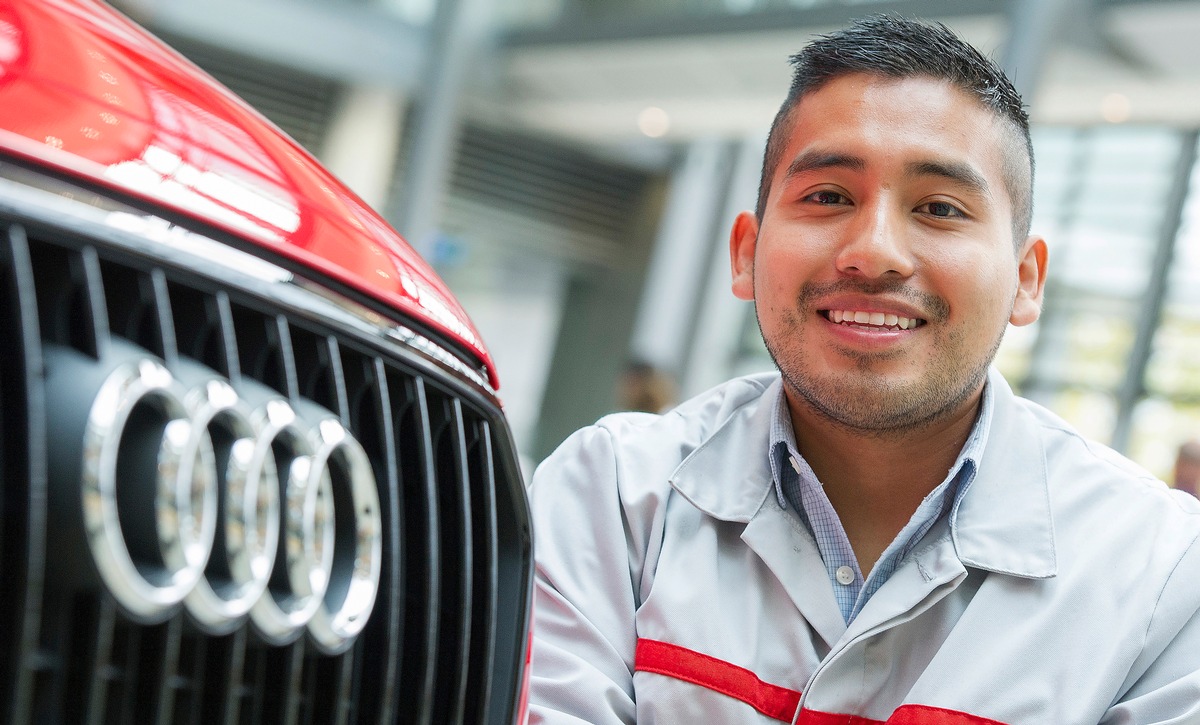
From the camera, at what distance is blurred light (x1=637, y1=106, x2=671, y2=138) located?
33.3 feet

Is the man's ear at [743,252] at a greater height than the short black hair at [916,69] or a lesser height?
lesser

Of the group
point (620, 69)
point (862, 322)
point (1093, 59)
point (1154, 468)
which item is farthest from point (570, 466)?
point (620, 69)

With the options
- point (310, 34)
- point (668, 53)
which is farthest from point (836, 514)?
point (310, 34)

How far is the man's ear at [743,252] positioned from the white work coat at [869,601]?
0.25 m

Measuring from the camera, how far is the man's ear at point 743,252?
70.2 inches

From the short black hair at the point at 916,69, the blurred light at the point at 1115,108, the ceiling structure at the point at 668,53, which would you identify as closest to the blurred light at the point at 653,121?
the ceiling structure at the point at 668,53

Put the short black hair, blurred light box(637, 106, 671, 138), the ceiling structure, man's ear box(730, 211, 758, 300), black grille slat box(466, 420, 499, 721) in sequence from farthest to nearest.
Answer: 1. blurred light box(637, 106, 671, 138)
2. the ceiling structure
3. man's ear box(730, 211, 758, 300)
4. the short black hair
5. black grille slat box(466, 420, 499, 721)

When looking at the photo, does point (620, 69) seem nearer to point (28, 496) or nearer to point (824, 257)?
point (824, 257)

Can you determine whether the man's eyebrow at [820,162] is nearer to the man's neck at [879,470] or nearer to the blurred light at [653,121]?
the man's neck at [879,470]

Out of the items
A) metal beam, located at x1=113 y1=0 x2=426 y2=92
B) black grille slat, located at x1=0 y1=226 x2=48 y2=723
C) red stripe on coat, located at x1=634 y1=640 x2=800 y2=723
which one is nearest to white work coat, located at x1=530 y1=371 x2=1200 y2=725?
red stripe on coat, located at x1=634 y1=640 x2=800 y2=723

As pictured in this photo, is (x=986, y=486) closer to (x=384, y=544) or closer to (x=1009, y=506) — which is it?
(x=1009, y=506)

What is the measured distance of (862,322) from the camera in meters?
1.47

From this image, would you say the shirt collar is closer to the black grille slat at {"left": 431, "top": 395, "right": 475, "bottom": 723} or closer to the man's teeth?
the man's teeth

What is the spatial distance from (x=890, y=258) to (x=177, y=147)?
83cm
